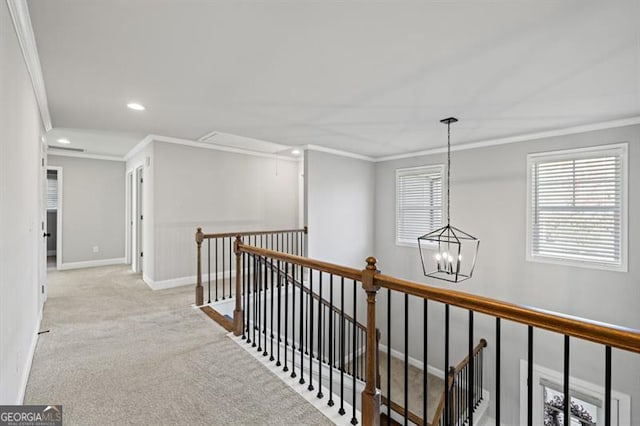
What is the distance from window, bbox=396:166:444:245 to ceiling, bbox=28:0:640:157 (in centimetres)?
176

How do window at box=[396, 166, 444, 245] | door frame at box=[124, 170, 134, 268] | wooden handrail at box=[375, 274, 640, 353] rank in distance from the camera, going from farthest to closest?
door frame at box=[124, 170, 134, 268] < window at box=[396, 166, 444, 245] < wooden handrail at box=[375, 274, 640, 353]

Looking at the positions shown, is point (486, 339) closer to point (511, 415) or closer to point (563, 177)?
point (511, 415)

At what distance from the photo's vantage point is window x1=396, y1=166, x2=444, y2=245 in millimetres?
5441

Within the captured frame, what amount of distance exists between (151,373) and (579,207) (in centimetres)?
511

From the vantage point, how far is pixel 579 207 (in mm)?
3900

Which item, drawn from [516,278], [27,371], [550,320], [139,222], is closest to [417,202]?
[516,278]

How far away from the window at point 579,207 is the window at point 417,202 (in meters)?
1.46

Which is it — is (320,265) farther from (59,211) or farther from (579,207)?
(59,211)

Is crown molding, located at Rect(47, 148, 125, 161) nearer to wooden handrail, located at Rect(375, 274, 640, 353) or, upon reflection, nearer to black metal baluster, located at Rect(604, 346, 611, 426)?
wooden handrail, located at Rect(375, 274, 640, 353)

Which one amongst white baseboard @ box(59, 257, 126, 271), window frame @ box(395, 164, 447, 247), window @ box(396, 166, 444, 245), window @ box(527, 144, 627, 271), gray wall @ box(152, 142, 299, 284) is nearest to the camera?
window @ box(527, 144, 627, 271)

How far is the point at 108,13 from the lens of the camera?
5.74 feet

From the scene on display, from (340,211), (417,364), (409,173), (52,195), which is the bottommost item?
(417,364)

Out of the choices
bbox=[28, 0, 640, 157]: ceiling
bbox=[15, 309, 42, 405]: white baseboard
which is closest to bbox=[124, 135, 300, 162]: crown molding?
bbox=[28, 0, 640, 157]: ceiling

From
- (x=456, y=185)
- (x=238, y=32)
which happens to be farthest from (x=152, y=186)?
(x=456, y=185)
